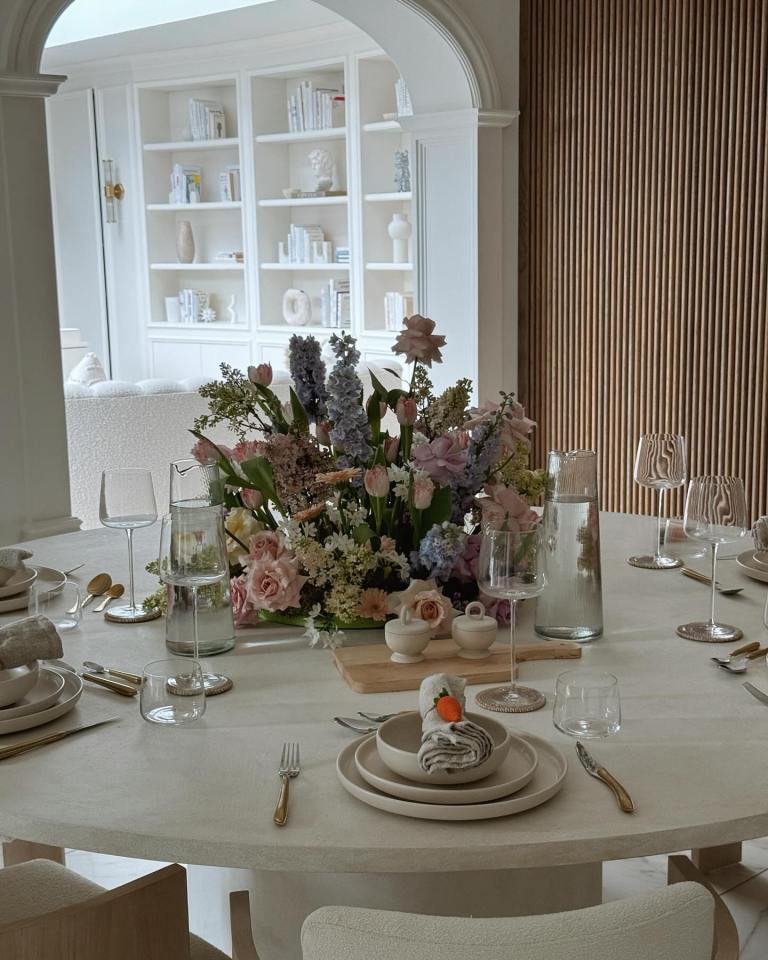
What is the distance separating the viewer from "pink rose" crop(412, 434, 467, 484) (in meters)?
1.86

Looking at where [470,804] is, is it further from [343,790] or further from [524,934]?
[524,934]

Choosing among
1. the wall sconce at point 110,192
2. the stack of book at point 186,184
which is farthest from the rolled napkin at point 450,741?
the wall sconce at point 110,192

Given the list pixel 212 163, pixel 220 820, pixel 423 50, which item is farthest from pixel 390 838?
pixel 212 163

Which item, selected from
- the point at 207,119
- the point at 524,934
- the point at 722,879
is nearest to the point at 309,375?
the point at 524,934

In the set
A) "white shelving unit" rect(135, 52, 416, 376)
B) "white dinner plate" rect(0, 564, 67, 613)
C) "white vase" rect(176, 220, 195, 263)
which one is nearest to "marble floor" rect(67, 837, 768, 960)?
"white dinner plate" rect(0, 564, 67, 613)

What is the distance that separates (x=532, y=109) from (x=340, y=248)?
2478 millimetres

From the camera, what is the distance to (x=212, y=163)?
7.88 meters

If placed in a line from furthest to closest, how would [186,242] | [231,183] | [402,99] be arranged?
[186,242], [231,183], [402,99]

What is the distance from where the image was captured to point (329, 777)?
1359 mm

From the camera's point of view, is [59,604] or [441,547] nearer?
[441,547]

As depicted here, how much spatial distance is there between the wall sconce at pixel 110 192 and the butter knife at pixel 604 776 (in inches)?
286

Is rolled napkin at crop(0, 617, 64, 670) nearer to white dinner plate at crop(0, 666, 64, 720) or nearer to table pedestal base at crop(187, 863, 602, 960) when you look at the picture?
white dinner plate at crop(0, 666, 64, 720)

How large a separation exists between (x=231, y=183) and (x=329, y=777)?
6.66m

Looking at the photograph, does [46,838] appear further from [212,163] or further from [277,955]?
[212,163]
